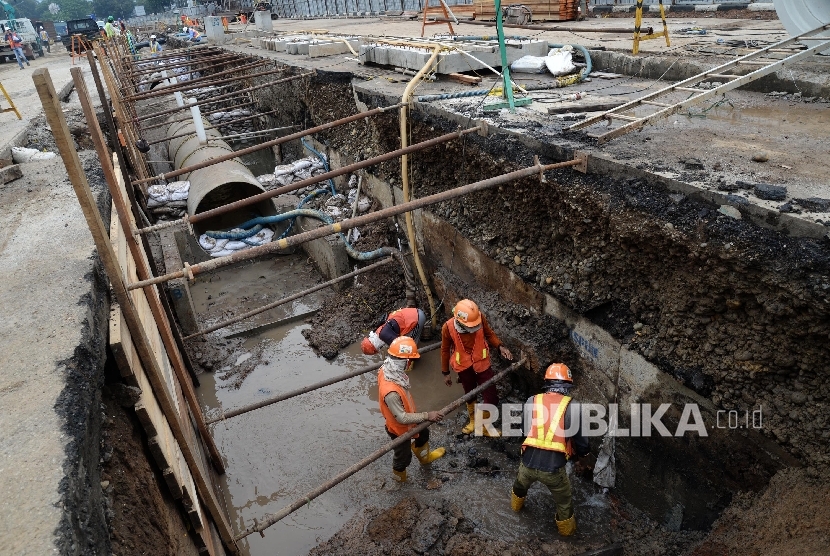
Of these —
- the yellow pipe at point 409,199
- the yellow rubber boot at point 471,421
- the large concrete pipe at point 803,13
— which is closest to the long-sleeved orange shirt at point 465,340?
the yellow rubber boot at point 471,421

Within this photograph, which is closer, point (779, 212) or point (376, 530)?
point (779, 212)

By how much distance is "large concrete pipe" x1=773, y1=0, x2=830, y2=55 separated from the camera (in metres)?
5.23

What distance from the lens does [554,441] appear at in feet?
13.0

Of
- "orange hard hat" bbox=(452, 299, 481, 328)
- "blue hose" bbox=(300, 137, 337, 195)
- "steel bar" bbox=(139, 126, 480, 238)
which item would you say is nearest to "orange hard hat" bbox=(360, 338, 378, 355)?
"orange hard hat" bbox=(452, 299, 481, 328)

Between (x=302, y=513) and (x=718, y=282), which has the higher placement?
(x=718, y=282)

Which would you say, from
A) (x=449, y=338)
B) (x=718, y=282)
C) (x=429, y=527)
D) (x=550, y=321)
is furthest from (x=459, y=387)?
(x=718, y=282)

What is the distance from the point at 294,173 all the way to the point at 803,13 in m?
8.02

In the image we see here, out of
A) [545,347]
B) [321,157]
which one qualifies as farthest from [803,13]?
[321,157]

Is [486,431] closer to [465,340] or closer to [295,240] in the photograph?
[465,340]

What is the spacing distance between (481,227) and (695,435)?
282 cm

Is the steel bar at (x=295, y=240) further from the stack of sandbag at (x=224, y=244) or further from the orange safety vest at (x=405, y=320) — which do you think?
the stack of sandbag at (x=224, y=244)

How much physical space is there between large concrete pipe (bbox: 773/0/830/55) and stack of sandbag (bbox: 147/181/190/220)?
895 centimetres

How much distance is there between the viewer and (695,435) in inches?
146

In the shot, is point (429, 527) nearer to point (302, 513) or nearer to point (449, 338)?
point (302, 513)
